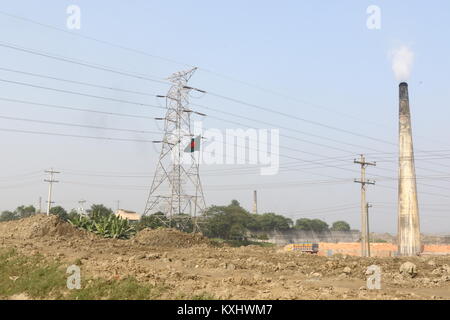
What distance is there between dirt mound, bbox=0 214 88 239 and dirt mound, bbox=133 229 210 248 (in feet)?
11.9

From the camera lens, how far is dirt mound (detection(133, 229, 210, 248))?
2750 cm

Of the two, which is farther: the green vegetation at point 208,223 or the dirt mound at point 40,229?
the green vegetation at point 208,223

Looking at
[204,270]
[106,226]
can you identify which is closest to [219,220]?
[106,226]

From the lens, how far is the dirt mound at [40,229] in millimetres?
24297

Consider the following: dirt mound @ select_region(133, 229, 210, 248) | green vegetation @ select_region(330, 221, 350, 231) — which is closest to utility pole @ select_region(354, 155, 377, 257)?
dirt mound @ select_region(133, 229, 210, 248)

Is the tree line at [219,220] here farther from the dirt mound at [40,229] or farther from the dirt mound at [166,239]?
the dirt mound at [40,229]

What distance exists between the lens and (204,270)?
16.2 meters

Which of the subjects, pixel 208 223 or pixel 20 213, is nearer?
pixel 208 223

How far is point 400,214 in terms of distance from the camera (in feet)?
160

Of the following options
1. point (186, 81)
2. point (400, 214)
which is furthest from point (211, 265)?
point (400, 214)

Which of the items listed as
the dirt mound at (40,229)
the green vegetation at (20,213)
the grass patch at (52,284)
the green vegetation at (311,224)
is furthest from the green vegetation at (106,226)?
the green vegetation at (311,224)

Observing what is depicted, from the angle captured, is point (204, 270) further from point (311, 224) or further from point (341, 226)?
point (341, 226)

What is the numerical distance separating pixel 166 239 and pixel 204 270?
39.6ft
